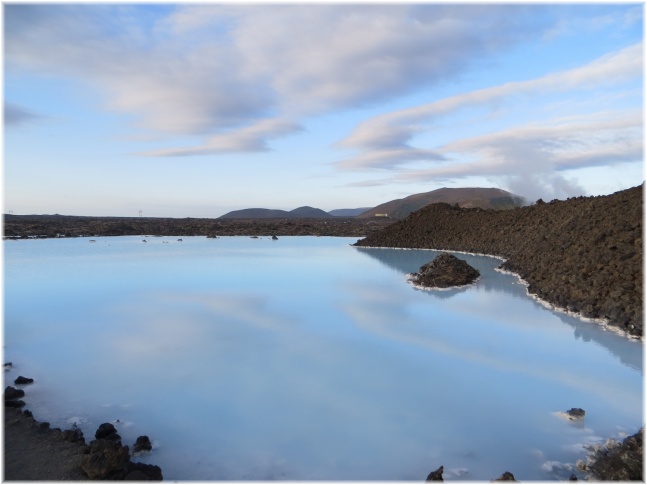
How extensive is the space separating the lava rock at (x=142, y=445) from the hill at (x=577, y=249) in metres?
7.88

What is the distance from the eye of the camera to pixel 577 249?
1291 cm

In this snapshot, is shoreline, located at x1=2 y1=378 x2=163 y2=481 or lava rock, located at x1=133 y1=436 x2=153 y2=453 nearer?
shoreline, located at x1=2 y1=378 x2=163 y2=481

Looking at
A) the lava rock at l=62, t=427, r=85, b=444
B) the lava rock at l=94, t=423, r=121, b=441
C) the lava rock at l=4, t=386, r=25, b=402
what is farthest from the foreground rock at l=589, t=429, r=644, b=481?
the lava rock at l=4, t=386, r=25, b=402

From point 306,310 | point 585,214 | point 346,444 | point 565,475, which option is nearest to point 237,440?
point 346,444

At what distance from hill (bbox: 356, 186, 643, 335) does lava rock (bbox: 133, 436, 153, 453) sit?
25.9 feet

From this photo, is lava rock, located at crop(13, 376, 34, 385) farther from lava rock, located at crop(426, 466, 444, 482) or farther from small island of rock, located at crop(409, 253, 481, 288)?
small island of rock, located at crop(409, 253, 481, 288)

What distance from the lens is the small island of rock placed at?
1361 cm

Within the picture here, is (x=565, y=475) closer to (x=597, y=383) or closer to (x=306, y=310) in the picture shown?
(x=597, y=383)

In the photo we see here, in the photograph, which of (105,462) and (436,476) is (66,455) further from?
(436,476)

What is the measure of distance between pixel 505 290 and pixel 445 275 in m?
1.77

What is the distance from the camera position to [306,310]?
33.6 ft

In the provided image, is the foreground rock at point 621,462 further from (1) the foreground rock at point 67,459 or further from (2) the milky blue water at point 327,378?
(1) the foreground rock at point 67,459

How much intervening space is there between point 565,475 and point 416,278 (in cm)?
1074

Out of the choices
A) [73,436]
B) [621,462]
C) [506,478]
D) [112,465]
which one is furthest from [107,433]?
[621,462]
